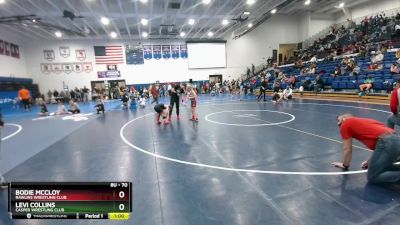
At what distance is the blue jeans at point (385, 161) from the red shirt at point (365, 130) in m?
0.13

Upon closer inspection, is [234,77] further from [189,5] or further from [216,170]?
[216,170]

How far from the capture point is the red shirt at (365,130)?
4.12m

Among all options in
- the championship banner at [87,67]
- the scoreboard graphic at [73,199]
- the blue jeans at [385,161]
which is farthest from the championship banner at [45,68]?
the blue jeans at [385,161]

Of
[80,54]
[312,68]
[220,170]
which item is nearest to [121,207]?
[220,170]

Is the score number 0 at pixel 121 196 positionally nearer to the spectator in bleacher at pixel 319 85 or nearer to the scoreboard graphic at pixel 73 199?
the scoreboard graphic at pixel 73 199

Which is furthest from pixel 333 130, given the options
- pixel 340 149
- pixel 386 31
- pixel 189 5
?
pixel 386 31

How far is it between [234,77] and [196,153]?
1154 inches

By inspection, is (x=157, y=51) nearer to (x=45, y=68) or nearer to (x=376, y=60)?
(x=45, y=68)

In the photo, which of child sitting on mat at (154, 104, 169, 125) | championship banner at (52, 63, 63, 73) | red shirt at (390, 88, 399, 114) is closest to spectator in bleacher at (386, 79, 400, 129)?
red shirt at (390, 88, 399, 114)

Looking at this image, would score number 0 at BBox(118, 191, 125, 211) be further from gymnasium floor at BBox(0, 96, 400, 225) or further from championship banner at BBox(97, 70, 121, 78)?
championship banner at BBox(97, 70, 121, 78)

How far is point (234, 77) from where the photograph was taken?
34.9 meters

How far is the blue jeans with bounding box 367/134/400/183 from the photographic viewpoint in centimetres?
392

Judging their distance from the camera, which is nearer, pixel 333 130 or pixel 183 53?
pixel 333 130

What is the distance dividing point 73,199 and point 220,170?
3815 millimetres
